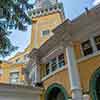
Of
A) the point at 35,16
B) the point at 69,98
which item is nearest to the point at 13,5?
the point at 69,98

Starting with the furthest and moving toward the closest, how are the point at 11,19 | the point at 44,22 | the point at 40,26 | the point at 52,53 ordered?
the point at 44,22 → the point at 40,26 → the point at 52,53 → the point at 11,19

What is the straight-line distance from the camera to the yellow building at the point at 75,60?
12297mm

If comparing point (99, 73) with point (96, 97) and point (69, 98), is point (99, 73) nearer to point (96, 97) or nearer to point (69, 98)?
point (96, 97)

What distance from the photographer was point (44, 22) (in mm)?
27734

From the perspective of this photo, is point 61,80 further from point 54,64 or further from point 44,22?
point 44,22

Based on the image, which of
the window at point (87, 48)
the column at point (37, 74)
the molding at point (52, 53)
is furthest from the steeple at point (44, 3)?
the window at point (87, 48)

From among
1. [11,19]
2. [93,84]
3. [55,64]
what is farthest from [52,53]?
[11,19]

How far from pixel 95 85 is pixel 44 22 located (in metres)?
16.7

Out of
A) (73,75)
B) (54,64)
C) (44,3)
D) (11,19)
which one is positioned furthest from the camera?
(44,3)

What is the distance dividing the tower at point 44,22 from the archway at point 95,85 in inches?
545

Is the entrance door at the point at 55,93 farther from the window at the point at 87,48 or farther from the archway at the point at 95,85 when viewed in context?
the window at the point at 87,48

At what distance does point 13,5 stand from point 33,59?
10.5m

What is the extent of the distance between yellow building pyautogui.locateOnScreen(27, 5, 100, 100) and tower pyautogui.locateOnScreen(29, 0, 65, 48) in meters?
10.7

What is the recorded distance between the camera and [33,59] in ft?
55.9
